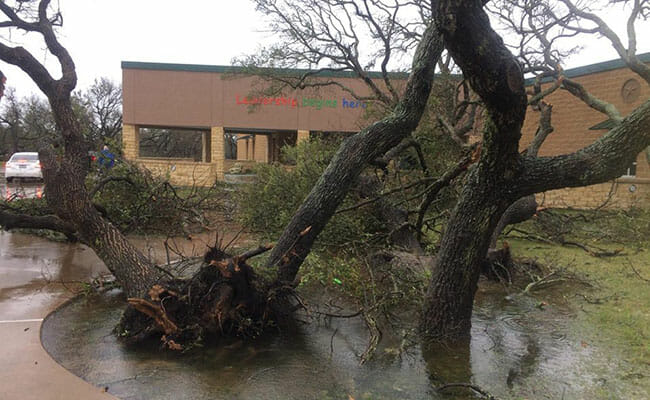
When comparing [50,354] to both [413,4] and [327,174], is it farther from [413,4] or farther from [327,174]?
[413,4]

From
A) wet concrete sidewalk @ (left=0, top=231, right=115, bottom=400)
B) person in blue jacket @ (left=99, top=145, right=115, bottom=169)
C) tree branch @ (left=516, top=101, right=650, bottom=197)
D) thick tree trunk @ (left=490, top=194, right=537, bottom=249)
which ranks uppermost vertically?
tree branch @ (left=516, top=101, right=650, bottom=197)

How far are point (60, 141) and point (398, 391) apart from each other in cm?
575

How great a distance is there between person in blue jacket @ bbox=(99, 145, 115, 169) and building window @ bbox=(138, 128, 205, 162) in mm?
33555

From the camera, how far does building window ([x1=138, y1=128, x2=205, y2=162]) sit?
43.2 m

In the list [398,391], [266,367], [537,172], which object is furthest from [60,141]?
[537,172]

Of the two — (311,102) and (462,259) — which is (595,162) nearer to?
(462,259)

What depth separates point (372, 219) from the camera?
7.75 metres

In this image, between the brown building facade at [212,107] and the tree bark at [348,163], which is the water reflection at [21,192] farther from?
the tree bark at [348,163]

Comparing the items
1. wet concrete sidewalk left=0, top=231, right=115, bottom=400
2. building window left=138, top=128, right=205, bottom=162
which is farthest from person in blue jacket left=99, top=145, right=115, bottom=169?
building window left=138, top=128, right=205, bottom=162

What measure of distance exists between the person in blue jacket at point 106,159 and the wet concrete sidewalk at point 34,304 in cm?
207

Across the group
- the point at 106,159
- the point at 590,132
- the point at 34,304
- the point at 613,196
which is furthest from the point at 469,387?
the point at 590,132

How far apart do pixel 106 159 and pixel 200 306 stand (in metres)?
7.27

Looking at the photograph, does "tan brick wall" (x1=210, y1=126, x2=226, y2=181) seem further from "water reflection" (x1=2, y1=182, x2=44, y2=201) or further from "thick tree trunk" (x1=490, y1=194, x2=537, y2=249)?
"thick tree trunk" (x1=490, y1=194, x2=537, y2=249)

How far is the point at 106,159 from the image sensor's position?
33.8 ft
